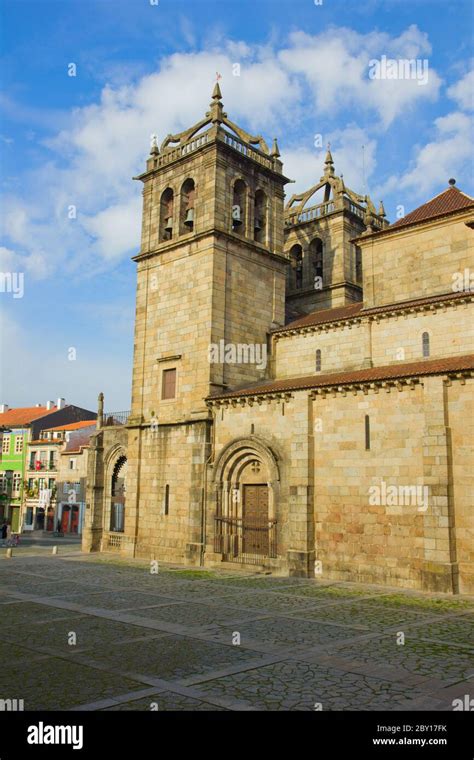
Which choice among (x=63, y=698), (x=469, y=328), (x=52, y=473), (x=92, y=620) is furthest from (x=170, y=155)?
(x=52, y=473)

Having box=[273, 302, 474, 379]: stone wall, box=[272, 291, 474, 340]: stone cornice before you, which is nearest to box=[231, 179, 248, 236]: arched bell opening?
box=[272, 291, 474, 340]: stone cornice

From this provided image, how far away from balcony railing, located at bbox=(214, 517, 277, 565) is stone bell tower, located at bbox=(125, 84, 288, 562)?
1057 millimetres

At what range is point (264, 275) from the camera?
94.8ft

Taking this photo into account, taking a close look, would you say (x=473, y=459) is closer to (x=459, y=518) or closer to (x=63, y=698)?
(x=459, y=518)

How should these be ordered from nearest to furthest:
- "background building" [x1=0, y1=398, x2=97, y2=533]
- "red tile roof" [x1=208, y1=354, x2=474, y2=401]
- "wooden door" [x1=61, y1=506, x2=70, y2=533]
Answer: "red tile roof" [x1=208, y1=354, x2=474, y2=401]
"wooden door" [x1=61, y1=506, x2=70, y2=533]
"background building" [x1=0, y1=398, x2=97, y2=533]

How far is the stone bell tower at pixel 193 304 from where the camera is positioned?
84.9ft

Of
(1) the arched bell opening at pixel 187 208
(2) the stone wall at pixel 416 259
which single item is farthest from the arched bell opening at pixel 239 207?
(2) the stone wall at pixel 416 259

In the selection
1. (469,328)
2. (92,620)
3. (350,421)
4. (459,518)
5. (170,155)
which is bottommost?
(92,620)

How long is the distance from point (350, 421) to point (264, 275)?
10894 mm

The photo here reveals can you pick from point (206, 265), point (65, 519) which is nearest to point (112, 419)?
point (206, 265)

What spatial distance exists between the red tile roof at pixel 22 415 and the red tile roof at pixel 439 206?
42810mm

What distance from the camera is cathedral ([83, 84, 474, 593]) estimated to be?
18438mm

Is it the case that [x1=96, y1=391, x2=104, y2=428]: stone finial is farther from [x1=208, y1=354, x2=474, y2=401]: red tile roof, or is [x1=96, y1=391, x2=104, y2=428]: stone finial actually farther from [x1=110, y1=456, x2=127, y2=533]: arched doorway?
[x1=208, y1=354, x2=474, y2=401]: red tile roof

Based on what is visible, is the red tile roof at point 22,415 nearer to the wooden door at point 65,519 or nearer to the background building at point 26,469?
the background building at point 26,469
